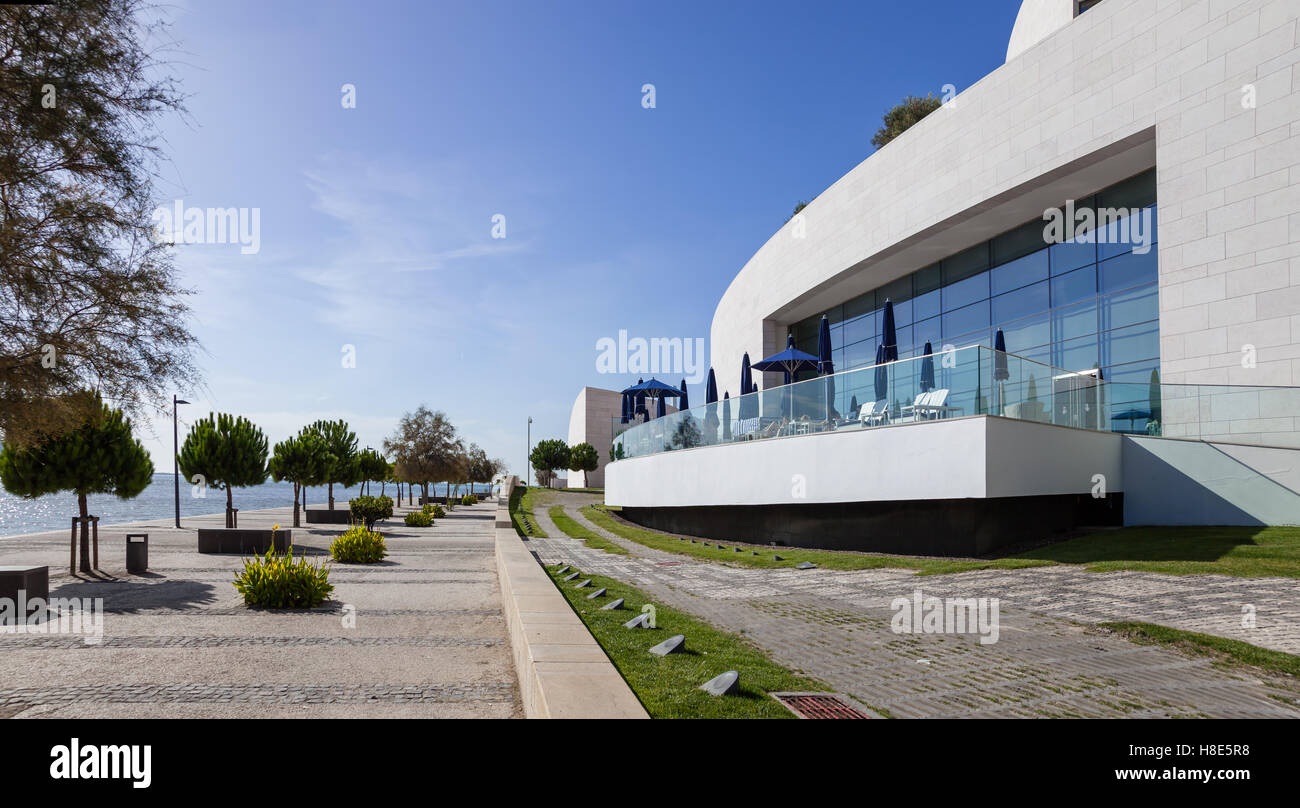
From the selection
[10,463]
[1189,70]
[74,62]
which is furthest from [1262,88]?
[10,463]

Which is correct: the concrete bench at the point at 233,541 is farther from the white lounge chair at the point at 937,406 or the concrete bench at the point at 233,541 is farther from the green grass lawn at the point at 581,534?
the white lounge chair at the point at 937,406

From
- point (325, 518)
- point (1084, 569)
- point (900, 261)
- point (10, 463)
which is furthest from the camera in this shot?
point (325, 518)

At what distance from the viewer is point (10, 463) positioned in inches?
564

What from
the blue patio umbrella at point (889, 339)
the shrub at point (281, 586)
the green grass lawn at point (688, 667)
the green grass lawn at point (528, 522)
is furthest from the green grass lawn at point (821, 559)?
the shrub at point (281, 586)

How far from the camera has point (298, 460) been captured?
3097 cm

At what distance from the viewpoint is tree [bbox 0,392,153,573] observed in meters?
14.3

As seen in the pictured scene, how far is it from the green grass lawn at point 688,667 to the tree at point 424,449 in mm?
41873

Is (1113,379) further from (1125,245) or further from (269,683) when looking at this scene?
(269,683)

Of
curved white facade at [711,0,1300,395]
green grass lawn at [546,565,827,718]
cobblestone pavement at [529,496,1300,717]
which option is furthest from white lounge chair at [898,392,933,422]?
green grass lawn at [546,565,827,718]

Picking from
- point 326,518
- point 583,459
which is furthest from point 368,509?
point 583,459

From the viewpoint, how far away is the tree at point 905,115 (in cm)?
4816

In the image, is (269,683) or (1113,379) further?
(1113,379)

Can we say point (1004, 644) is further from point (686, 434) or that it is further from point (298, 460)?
point (298, 460)
